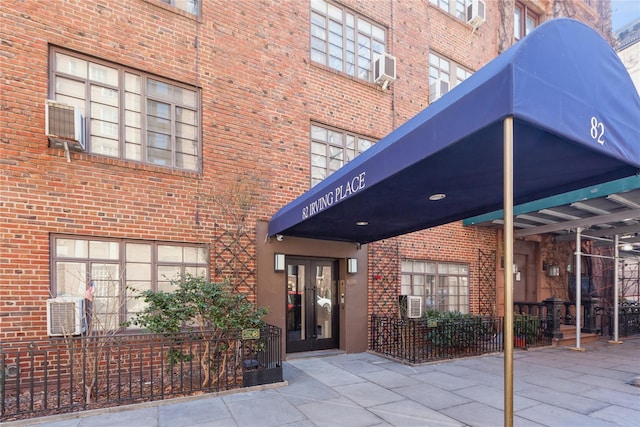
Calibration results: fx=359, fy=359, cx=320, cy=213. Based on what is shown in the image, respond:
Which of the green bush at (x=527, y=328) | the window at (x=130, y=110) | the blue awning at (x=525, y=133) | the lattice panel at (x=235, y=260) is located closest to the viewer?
the blue awning at (x=525, y=133)

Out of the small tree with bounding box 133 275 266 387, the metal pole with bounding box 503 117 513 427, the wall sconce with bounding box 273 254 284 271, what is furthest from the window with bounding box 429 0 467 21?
the small tree with bounding box 133 275 266 387

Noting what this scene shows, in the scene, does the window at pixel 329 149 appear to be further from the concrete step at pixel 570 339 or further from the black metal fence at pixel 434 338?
the concrete step at pixel 570 339

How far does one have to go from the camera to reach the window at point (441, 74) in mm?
10820

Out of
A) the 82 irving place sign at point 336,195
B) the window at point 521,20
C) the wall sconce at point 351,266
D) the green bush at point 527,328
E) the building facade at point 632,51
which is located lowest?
the green bush at point 527,328

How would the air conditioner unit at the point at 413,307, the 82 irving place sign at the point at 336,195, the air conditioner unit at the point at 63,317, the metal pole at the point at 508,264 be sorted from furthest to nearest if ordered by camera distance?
the air conditioner unit at the point at 413,307 → the air conditioner unit at the point at 63,317 → the 82 irving place sign at the point at 336,195 → the metal pole at the point at 508,264

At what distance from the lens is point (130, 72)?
6707mm

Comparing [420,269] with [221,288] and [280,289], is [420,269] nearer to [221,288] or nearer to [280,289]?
[280,289]

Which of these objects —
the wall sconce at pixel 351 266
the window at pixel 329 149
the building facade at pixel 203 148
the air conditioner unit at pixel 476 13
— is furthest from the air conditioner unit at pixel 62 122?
the air conditioner unit at pixel 476 13

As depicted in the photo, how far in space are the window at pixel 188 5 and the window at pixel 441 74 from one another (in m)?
6.80

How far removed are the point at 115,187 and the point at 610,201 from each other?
10.8m

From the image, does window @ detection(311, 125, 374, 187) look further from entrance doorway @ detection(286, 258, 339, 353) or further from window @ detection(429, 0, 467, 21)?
window @ detection(429, 0, 467, 21)

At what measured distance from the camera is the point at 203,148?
286 inches

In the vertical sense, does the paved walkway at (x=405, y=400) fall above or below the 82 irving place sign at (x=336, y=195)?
below

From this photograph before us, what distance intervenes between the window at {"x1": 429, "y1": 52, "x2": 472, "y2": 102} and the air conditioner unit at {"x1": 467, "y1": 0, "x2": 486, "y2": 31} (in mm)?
1584
